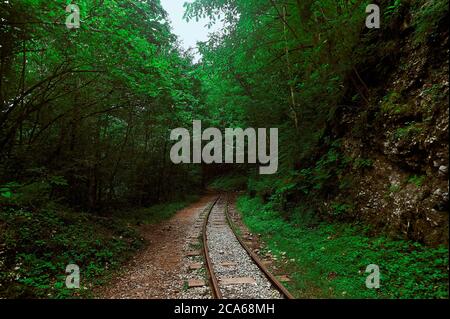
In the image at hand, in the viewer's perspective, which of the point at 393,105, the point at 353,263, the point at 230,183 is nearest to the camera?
the point at 353,263

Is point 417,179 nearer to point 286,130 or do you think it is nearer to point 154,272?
point 154,272

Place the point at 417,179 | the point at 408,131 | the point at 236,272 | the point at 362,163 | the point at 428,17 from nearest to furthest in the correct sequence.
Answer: the point at 417,179 < the point at 428,17 < the point at 408,131 < the point at 236,272 < the point at 362,163

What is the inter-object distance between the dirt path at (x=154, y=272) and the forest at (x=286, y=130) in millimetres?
495

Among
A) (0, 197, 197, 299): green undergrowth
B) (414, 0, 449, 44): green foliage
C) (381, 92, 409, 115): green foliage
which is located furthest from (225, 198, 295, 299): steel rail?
(414, 0, 449, 44): green foliage

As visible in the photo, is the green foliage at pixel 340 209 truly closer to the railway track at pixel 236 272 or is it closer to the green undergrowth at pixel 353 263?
the green undergrowth at pixel 353 263

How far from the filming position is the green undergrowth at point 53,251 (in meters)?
5.30

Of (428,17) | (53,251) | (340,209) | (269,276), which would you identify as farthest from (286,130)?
(53,251)

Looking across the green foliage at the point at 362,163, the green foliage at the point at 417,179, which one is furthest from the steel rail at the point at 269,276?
the green foliage at the point at 362,163

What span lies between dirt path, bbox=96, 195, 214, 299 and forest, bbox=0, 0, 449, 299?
49cm

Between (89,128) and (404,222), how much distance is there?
10855 millimetres

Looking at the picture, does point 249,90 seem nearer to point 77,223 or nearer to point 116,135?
point 116,135

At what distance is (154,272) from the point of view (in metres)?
6.66

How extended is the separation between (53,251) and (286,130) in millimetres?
10003

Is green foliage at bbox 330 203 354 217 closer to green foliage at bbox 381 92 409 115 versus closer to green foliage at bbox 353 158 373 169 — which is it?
green foliage at bbox 353 158 373 169
